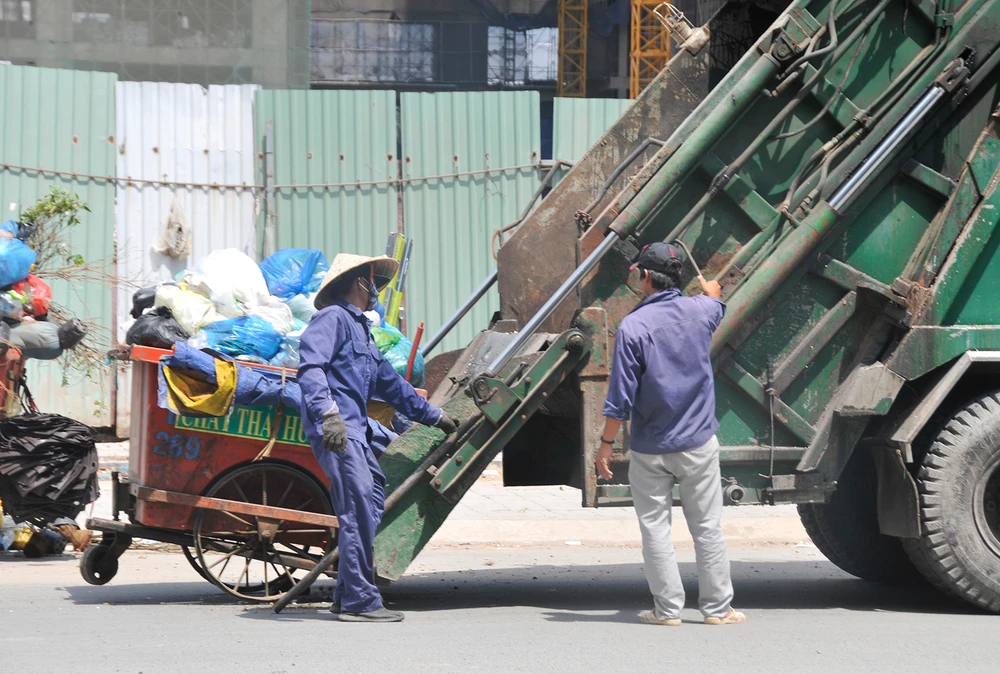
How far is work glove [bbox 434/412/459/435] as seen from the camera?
5.31 metres

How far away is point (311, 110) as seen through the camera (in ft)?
35.3

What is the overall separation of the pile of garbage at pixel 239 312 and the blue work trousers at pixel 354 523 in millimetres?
816

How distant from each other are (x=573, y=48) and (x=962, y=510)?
40569 mm

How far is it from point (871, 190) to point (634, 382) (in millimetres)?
1484

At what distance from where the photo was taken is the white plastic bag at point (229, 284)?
599 cm

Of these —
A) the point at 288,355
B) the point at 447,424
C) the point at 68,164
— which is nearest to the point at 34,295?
the point at 288,355

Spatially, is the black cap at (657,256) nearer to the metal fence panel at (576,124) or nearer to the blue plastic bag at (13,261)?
the blue plastic bag at (13,261)

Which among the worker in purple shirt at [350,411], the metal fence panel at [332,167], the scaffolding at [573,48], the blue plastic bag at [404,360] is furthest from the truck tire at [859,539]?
→ the scaffolding at [573,48]

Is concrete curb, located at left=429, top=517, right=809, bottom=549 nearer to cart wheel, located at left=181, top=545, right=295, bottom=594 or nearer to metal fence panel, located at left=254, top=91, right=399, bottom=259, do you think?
cart wheel, located at left=181, top=545, right=295, bottom=594

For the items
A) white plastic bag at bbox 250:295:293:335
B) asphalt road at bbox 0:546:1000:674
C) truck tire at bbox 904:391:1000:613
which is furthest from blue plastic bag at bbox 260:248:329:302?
truck tire at bbox 904:391:1000:613

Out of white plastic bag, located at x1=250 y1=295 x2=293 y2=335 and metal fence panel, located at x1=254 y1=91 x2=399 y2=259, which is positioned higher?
metal fence panel, located at x1=254 y1=91 x2=399 y2=259

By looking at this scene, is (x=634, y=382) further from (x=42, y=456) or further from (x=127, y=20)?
(x=127, y=20)

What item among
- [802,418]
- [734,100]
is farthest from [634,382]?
[734,100]

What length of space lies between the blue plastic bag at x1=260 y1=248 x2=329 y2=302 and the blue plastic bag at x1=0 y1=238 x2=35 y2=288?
4.90 feet
